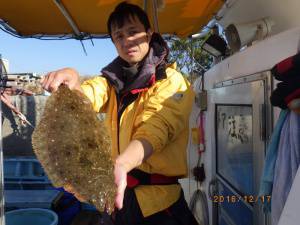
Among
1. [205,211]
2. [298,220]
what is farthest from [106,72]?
[205,211]

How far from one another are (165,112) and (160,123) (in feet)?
0.29

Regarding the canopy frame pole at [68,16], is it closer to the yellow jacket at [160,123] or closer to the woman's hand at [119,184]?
the yellow jacket at [160,123]

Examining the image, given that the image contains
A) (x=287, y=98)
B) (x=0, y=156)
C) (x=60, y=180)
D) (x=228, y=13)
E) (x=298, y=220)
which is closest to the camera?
(x=298, y=220)

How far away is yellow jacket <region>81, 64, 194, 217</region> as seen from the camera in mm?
2203

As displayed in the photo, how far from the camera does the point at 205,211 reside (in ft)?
13.7

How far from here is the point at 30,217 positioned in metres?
4.98

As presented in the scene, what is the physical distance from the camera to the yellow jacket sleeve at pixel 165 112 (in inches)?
82.5

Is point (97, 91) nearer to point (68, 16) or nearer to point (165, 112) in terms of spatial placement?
point (165, 112)

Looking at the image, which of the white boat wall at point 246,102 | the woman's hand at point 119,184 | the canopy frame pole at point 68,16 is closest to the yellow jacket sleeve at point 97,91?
the woman's hand at point 119,184

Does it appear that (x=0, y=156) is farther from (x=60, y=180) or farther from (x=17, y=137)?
(x=17, y=137)

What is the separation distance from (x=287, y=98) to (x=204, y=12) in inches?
110

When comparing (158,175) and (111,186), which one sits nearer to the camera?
(111,186)

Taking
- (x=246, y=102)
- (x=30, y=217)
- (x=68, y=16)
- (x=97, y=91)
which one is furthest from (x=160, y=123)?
(x=30, y=217)

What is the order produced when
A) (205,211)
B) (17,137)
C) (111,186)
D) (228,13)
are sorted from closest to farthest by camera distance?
(111,186) < (228,13) < (205,211) < (17,137)
